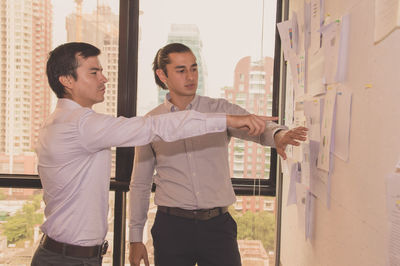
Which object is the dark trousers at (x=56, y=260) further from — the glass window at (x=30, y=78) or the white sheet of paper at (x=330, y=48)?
the glass window at (x=30, y=78)

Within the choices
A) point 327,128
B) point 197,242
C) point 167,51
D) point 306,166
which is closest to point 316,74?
point 327,128

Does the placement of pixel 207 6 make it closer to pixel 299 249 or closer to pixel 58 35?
pixel 58 35

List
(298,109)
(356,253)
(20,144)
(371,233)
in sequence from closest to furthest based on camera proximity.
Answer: (371,233) → (356,253) → (298,109) → (20,144)

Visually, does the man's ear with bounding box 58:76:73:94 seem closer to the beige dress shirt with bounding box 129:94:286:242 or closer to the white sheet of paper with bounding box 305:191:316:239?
the beige dress shirt with bounding box 129:94:286:242

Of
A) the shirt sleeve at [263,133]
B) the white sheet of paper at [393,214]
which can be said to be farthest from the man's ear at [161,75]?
the white sheet of paper at [393,214]

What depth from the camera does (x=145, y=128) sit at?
4.30ft

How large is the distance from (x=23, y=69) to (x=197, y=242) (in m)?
1.76

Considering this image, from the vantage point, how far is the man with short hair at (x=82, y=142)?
1.31 meters

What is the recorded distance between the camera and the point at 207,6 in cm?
255

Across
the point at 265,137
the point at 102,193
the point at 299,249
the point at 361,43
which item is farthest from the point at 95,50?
the point at 299,249

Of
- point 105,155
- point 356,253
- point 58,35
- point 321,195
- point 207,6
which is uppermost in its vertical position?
point 207,6

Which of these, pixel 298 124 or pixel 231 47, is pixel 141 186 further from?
pixel 231 47

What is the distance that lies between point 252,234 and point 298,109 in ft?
3.18

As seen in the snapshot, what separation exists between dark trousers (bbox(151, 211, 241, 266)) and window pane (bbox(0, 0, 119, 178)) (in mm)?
1172
